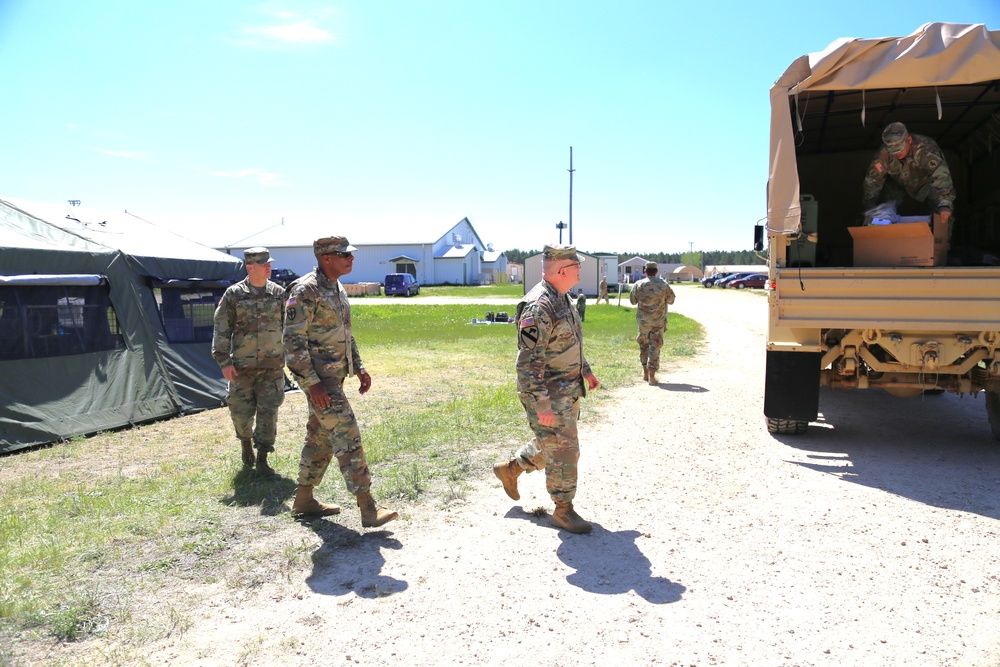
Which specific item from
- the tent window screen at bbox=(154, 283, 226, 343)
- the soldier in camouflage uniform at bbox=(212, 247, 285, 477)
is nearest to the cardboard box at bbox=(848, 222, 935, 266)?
the soldier in camouflage uniform at bbox=(212, 247, 285, 477)

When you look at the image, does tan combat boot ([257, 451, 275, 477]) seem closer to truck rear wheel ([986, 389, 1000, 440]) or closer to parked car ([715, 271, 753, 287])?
truck rear wheel ([986, 389, 1000, 440])

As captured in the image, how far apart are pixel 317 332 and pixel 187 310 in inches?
220

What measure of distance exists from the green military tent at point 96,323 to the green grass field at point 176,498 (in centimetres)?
41

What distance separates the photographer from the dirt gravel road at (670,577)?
10.0 feet

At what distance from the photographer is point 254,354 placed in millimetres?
5727

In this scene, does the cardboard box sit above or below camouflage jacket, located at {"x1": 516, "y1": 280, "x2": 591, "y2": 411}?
above

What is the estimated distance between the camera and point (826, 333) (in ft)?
20.9

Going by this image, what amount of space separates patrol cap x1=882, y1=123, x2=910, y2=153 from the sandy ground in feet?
9.77

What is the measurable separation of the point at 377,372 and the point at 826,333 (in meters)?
7.76

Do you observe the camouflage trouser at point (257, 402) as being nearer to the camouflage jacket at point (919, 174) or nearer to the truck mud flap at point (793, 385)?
the truck mud flap at point (793, 385)

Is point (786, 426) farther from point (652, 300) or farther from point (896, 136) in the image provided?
point (652, 300)

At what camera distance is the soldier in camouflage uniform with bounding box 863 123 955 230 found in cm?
658

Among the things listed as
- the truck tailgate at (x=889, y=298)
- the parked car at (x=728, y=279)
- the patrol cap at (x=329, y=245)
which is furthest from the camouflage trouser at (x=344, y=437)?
the parked car at (x=728, y=279)

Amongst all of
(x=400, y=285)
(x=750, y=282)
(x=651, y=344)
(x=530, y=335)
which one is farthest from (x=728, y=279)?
(x=530, y=335)
